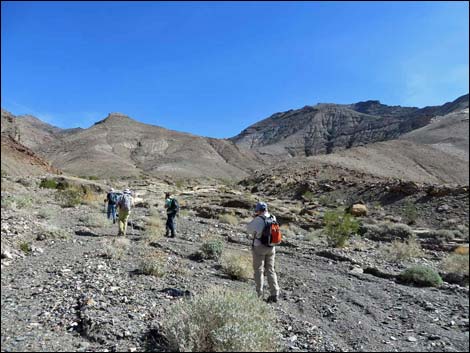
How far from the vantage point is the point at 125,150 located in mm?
105625

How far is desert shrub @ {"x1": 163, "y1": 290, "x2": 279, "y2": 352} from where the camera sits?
16.3ft

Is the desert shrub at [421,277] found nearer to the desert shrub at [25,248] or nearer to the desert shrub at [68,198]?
the desert shrub at [25,248]

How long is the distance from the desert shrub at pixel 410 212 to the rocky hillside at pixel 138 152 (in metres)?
53.0

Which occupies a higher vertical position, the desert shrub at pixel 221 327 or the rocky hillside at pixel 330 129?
the rocky hillside at pixel 330 129

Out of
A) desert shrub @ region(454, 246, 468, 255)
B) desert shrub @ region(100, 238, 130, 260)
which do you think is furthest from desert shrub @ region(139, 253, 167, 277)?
desert shrub @ region(454, 246, 468, 255)

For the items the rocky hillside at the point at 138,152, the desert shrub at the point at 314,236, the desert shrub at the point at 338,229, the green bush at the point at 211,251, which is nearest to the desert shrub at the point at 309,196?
the desert shrub at the point at 314,236

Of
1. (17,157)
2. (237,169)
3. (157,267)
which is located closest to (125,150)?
(237,169)

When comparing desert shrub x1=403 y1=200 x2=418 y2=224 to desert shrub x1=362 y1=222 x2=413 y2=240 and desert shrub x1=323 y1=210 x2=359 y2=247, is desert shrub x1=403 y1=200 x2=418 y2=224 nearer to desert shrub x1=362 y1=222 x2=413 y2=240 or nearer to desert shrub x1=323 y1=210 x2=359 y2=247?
desert shrub x1=362 y1=222 x2=413 y2=240

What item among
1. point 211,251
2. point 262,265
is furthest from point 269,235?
point 211,251

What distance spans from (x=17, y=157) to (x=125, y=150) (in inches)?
2694

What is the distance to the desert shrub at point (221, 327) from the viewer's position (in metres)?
4.97

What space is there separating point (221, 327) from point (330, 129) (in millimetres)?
166250

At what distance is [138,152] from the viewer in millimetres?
105938

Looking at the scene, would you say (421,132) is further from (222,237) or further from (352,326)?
(352,326)
